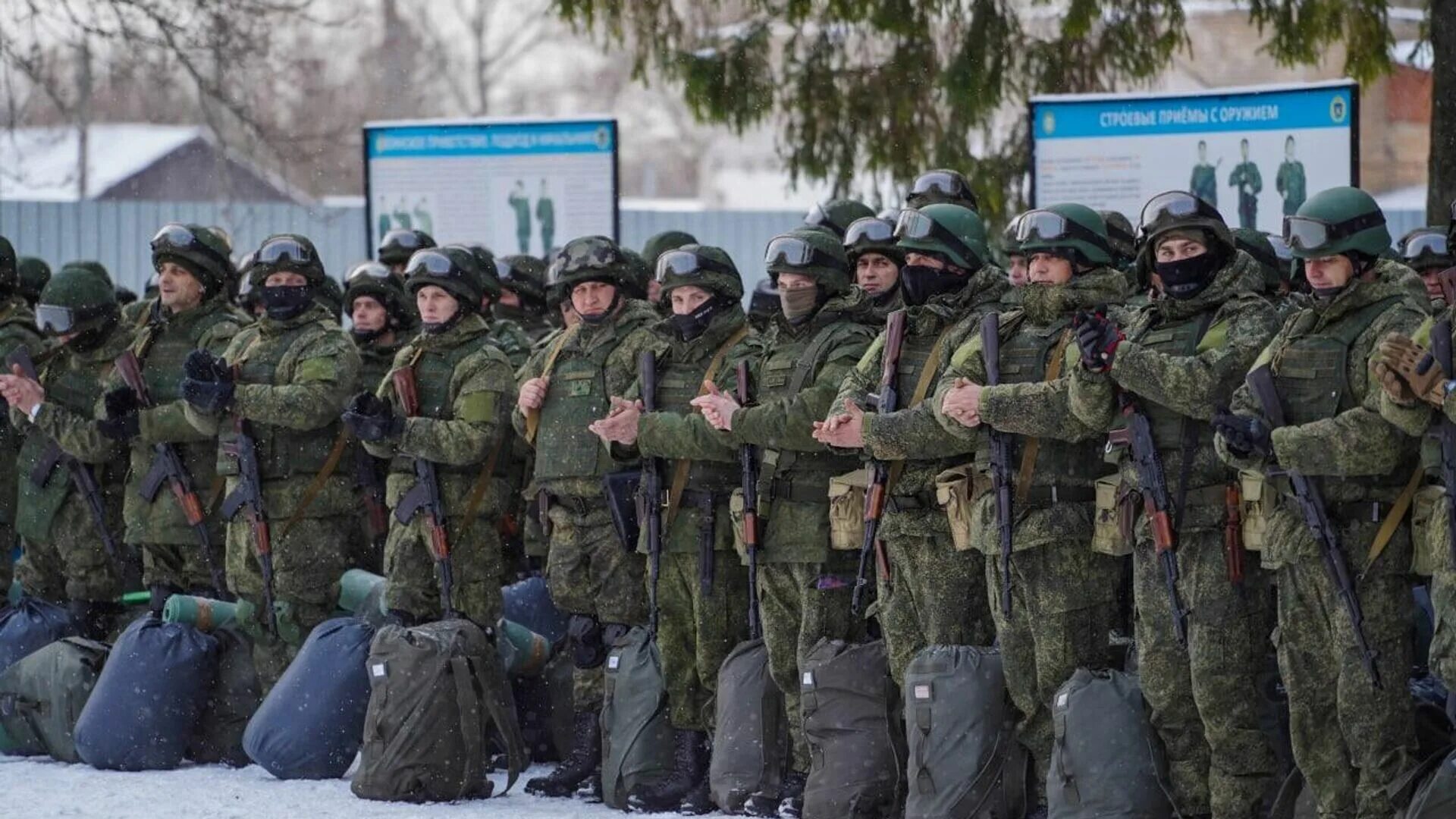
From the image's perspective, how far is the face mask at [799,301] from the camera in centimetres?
823

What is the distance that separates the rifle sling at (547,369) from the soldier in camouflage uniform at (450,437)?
23cm

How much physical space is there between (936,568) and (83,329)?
4.62 m

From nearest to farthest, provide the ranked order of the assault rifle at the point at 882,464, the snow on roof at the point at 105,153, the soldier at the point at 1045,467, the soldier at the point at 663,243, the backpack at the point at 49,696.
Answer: the soldier at the point at 1045,467, the assault rifle at the point at 882,464, the backpack at the point at 49,696, the soldier at the point at 663,243, the snow on roof at the point at 105,153

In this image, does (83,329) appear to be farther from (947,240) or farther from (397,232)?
(947,240)

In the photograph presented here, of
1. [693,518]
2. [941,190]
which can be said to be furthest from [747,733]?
[941,190]

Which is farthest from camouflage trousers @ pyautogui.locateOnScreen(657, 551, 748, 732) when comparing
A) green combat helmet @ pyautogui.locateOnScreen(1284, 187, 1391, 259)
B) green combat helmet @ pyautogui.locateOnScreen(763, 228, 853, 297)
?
green combat helmet @ pyautogui.locateOnScreen(1284, 187, 1391, 259)

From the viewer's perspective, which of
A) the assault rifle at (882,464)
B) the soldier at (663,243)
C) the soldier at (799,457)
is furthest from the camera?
the soldier at (663,243)

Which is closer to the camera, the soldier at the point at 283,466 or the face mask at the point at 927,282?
the face mask at the point at 927,282

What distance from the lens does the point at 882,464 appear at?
7.70m

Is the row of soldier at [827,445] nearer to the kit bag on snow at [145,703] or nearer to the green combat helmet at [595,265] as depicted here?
the green combat helmet at [595,265]

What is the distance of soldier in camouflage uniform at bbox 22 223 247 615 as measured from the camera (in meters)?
9.83

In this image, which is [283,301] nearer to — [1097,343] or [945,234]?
[945,234]

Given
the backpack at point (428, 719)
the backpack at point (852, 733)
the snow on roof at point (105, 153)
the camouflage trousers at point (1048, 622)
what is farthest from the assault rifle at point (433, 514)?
the snow on roof at point (105, 153)

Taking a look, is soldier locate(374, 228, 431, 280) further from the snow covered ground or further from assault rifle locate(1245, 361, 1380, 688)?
assault rifle locate(1245, 361, 1380, 688)
